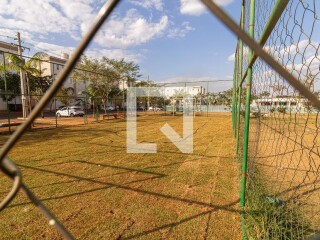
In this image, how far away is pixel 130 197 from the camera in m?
3.29

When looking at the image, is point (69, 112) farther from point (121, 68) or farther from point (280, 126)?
point (280, 126)

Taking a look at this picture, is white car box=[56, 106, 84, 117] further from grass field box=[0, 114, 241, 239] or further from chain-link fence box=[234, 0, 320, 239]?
chain-link fence box=[234, 0, 320, 239]

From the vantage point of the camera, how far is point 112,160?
5.30 m

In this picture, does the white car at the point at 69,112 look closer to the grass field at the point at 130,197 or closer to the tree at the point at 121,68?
the tree at the point at 121,68

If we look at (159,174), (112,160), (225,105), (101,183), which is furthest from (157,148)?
(225,105)

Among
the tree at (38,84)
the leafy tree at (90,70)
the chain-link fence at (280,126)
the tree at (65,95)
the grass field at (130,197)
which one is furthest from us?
the tree at (38,84)

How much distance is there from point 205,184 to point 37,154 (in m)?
4.72

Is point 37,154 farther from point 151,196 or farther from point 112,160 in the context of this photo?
point 151,196

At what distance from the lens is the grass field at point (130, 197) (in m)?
2.47

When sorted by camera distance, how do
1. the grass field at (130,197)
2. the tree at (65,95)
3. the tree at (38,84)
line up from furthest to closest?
1. the tree at (38,84)
2. the tree at (65,95)
3. the grass field at (130,197)

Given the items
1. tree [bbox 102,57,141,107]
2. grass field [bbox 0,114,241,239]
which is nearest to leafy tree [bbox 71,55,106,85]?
tree [bbox 102,57,141,107]

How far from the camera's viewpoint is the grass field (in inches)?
97.2

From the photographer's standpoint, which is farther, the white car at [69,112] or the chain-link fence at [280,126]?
the white car at [69,112]

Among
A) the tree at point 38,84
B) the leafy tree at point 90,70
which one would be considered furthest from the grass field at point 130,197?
the tree at point 38,84
